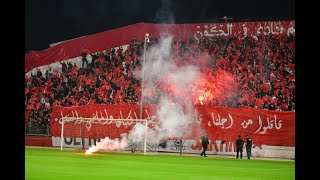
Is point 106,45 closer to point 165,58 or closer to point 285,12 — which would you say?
point 165,58

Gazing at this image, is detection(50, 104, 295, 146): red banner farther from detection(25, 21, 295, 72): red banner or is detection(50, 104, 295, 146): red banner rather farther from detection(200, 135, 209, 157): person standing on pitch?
detection(25, 21, 295, 72): red banner

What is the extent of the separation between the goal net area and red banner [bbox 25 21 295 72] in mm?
8417

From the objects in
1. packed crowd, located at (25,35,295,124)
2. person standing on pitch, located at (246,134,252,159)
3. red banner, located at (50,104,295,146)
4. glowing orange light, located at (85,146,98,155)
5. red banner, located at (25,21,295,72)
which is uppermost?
red banner, located at (25,21,295,72)

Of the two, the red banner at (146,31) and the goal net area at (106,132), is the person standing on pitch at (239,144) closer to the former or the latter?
the goal net area at (106,132)

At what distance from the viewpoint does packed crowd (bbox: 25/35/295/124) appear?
33.5 m

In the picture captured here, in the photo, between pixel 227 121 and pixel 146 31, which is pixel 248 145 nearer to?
pixel 227 121

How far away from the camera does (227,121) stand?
30.4 metres

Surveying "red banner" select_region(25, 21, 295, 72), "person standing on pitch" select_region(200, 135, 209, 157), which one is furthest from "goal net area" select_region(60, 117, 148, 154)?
"red banner" select_region(25, 21, 295, 72)

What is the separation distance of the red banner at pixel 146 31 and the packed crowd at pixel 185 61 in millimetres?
525

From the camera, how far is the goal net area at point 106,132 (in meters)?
31.4

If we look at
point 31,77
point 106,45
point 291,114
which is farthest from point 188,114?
point 31,77

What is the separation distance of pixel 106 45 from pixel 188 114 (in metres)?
11.7

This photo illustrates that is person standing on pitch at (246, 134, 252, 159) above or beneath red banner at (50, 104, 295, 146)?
beneath
